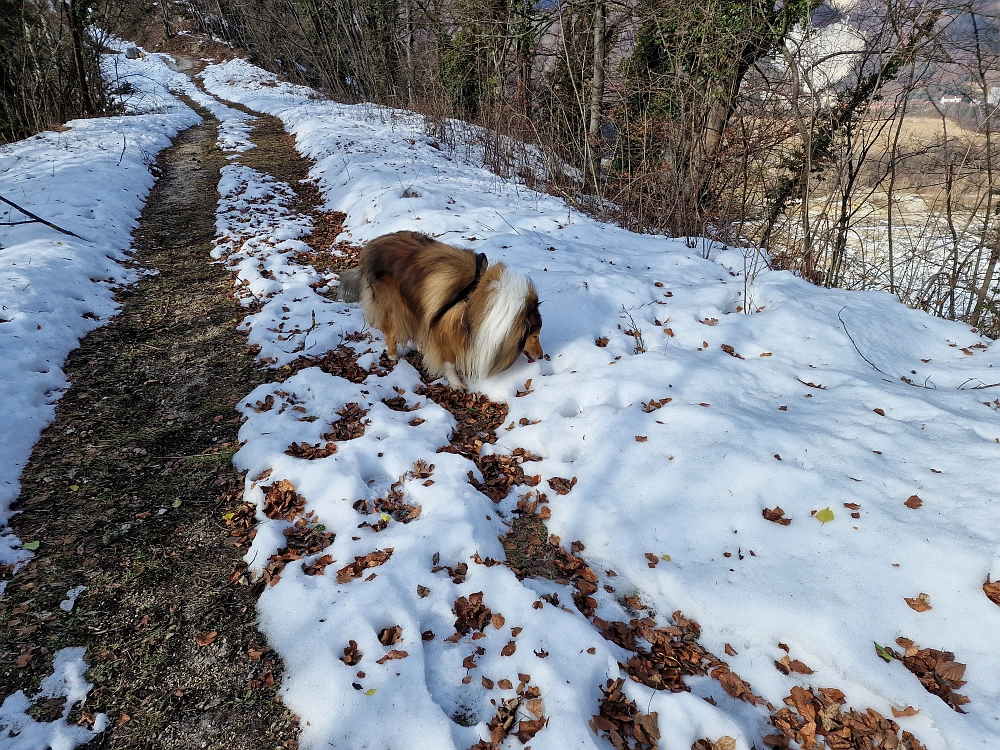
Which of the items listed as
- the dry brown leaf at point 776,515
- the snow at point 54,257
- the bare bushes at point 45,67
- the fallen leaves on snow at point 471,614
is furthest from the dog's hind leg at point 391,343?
the bare bushes at point 45,67

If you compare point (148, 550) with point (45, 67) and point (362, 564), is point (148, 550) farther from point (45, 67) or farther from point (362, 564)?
point (45, 67)

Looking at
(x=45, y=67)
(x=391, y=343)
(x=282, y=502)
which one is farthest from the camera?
(x=45, y=67)

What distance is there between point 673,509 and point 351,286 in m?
3.93

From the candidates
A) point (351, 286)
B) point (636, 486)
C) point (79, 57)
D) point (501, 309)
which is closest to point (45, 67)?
point (79, 57)

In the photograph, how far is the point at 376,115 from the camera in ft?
55.4

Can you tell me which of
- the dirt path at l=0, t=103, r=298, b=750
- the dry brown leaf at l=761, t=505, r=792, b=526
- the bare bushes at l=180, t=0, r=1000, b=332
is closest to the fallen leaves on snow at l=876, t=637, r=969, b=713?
the dry brown leaf at l=761, t=505, r=792, b=526

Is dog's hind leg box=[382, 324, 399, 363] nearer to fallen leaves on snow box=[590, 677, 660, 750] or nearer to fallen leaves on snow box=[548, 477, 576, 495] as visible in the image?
fallen leaves on snow box=[548, 477, 576, 495]

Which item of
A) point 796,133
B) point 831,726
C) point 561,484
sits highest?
point 796,133

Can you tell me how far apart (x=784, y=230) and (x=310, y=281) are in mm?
6900

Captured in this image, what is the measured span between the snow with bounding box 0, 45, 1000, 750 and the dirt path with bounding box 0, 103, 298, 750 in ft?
0.47

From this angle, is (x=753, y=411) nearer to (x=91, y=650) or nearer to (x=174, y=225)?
(x=91, y=650)

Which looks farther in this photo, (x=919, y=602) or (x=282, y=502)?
(x=282, y=502)

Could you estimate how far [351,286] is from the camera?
542 centimetres

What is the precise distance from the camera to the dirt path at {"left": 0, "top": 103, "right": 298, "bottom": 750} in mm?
2357
